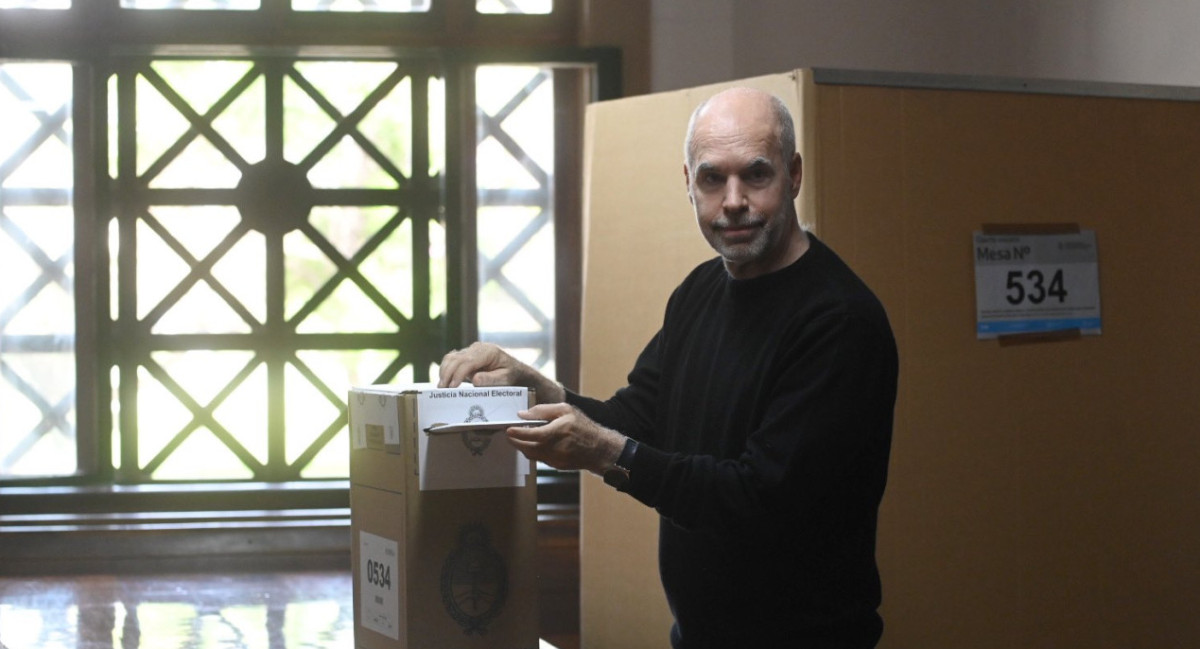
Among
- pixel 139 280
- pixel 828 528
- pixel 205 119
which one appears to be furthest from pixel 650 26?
pixel 828 528

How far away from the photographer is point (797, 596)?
5.49ft

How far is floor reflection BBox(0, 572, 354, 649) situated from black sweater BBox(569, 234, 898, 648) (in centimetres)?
200

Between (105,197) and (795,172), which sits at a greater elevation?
(105,197)

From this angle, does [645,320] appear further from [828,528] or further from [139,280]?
[139,280]

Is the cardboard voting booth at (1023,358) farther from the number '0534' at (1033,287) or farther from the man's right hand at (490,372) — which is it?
the man's right hand at (490,372)

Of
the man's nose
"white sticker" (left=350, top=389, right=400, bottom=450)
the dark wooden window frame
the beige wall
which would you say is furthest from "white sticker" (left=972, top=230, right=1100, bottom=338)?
the dark wooden window frame

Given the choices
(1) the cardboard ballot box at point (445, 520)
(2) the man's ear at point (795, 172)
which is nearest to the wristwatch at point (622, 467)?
(1) the cardboard ballot box at point (445, 520)

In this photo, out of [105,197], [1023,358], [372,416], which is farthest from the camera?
[105,197]

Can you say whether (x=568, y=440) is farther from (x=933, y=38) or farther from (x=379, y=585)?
(x=933, y=38)

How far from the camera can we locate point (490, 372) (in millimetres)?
1895

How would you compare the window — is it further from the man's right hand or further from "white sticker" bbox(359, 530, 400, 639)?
"white sticker" bbox(359, 530, 400, 639)

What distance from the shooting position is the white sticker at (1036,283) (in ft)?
8.34

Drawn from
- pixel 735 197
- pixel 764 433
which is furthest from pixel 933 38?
pixel 764 433

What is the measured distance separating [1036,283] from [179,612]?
2.69 m
